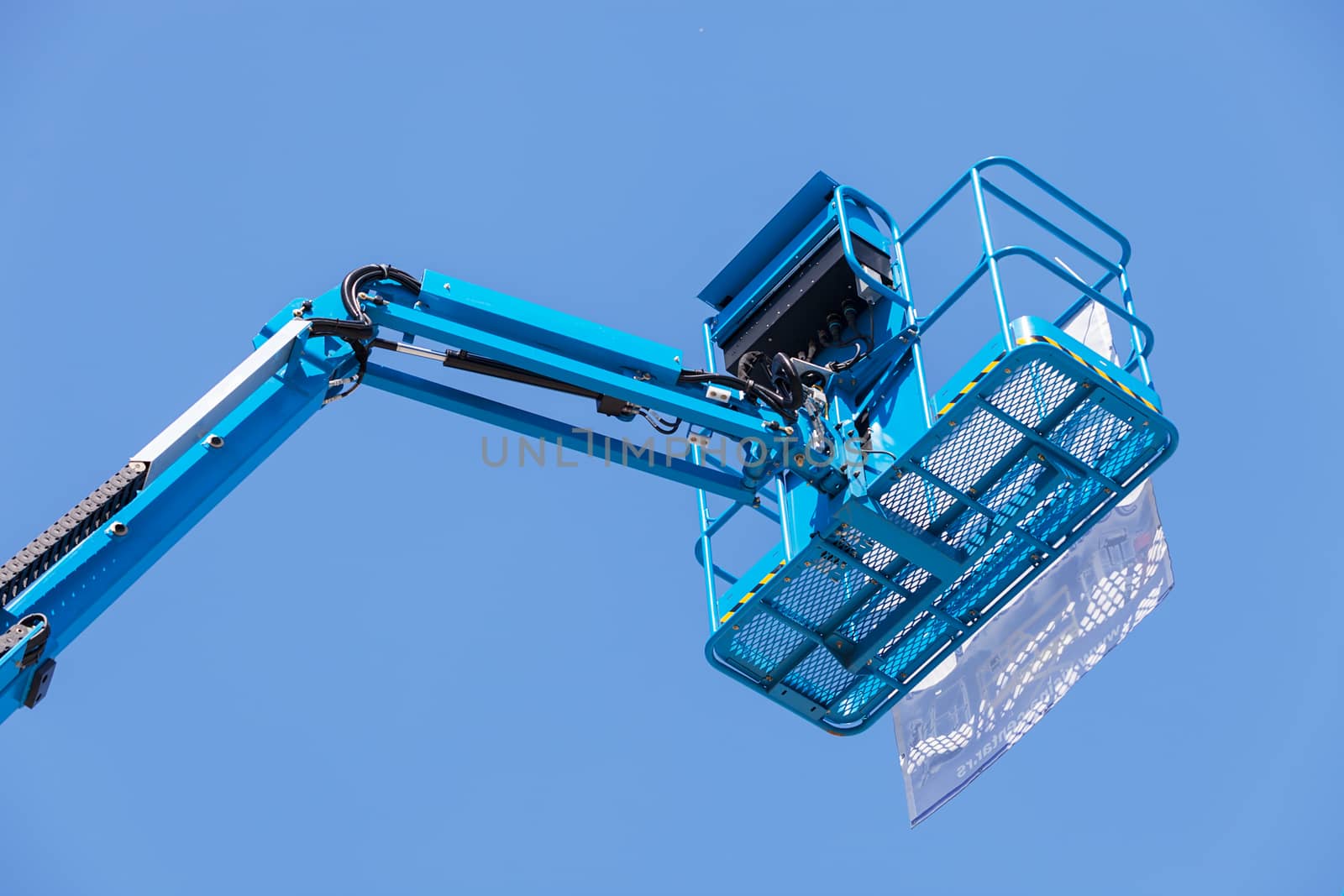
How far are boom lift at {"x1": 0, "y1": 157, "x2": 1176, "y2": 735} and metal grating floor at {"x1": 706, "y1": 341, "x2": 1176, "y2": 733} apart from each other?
0.6 inches

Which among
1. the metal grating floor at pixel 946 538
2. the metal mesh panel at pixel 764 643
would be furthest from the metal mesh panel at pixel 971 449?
the metal mesh panel at pixel 764 643

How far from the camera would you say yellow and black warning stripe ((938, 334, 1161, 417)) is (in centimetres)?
1027

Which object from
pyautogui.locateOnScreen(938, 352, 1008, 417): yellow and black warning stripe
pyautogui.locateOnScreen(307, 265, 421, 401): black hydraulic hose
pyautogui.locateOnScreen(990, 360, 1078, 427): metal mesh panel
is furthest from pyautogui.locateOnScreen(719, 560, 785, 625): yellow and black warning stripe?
pyautogui.locateOnScreen(307, 265, 421, 401): black hydraulic hose

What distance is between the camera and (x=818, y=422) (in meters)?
11.3

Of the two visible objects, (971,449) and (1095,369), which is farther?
(971,449)

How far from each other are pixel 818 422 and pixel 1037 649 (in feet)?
8.56

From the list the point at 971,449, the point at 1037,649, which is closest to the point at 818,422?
the point at 971,449

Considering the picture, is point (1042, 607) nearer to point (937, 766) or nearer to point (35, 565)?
point (937, 766)

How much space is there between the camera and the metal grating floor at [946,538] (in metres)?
10.7

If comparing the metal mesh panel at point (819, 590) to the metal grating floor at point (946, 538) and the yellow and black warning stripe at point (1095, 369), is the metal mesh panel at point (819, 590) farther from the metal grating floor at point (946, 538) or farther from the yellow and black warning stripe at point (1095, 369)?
the yellow and black warning stripe at point (1095, 369)

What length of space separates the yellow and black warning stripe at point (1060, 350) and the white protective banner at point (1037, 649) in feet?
3.42

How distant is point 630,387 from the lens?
10.7 m

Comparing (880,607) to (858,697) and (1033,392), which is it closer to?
(858,697)

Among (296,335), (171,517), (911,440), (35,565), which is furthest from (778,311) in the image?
(35,565)
